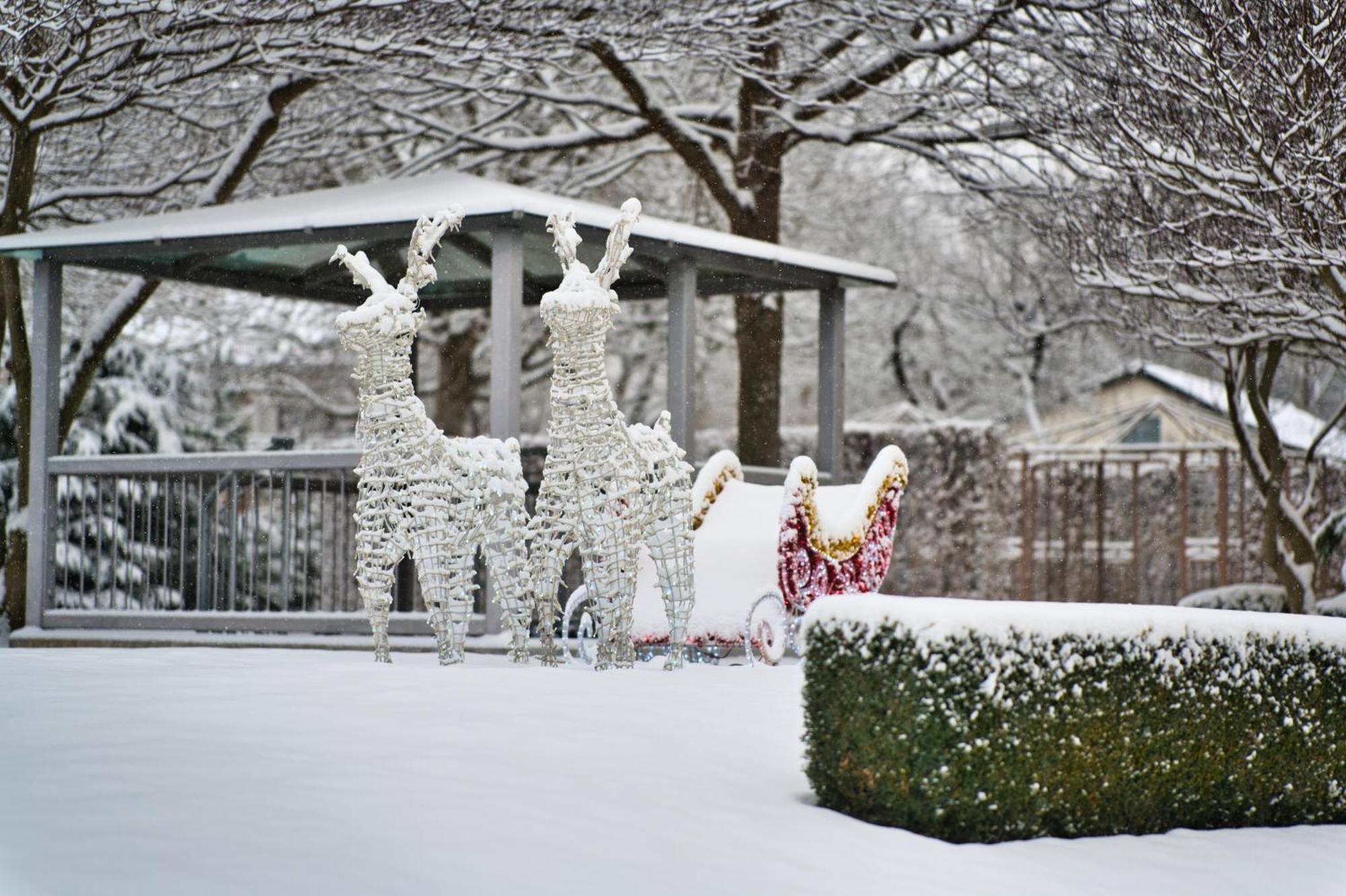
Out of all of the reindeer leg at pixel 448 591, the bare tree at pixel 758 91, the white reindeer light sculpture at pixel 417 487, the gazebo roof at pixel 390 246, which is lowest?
the reindeer leg at pixel 448 591

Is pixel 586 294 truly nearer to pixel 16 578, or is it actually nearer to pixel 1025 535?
pixel 16 578

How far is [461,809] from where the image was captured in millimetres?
4512

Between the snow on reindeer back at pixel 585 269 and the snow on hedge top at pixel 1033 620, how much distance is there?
2134 mm

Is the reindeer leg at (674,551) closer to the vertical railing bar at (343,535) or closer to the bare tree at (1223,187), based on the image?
the vertical railing bar at (343,535)

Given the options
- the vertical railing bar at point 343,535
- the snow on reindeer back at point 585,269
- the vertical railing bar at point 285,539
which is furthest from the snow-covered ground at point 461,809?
the vertical railing bar at point 343,535

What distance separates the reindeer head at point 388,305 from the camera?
7160mm

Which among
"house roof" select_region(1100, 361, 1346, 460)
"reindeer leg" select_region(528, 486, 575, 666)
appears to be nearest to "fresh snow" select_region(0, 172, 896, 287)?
"reindeer leg" select_region(528, 486, 575, 666)

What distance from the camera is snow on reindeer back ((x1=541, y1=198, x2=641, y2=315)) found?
7098mm

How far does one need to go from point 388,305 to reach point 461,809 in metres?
3.25

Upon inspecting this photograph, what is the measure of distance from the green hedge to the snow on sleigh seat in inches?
119

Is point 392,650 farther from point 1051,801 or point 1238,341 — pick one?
point 1238,341

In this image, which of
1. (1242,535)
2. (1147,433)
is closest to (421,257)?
(1242,535)

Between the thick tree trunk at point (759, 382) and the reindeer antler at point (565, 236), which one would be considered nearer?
the reindeer antler at point (565, 236)

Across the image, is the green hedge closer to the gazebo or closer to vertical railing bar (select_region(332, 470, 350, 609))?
the gazebo
